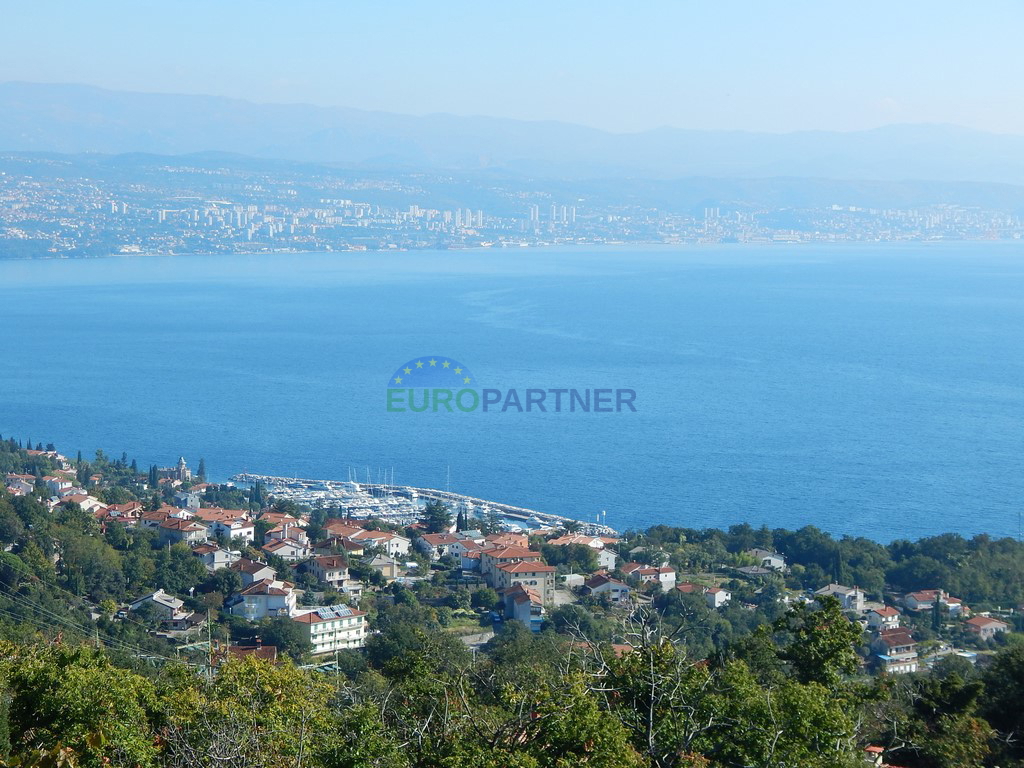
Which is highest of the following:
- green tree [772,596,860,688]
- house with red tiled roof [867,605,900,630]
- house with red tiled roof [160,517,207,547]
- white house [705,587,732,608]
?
green tree [772,596,860,688]

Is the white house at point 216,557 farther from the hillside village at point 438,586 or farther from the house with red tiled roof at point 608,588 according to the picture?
the house with red tiled roof at point 608,588

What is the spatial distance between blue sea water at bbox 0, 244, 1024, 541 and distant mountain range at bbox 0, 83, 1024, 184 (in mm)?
93504

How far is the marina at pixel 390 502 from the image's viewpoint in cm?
1445

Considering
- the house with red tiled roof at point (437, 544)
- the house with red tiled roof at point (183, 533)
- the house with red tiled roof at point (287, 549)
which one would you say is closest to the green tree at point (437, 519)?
the house with red tiled roof at point (437, 544)

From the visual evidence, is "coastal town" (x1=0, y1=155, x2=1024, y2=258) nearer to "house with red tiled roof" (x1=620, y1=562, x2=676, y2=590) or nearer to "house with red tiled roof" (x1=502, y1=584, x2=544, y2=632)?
"house with red tiled roof" (x1=620, y1=562, x2=676, y2=590)

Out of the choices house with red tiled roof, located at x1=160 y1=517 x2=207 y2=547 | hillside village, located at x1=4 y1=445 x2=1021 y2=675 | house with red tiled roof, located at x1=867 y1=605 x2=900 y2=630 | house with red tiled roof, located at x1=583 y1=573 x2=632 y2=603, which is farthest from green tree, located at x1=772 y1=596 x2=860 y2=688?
house with red tiled roof, located at x1=160 y1=517 x2=207 y2=547

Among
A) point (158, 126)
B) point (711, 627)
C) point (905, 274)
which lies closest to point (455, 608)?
point (711, 627)

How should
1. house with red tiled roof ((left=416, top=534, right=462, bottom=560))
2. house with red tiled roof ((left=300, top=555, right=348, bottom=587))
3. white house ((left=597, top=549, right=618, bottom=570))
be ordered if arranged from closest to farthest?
house with red tiled roof ((left=300, top=555, right=348, bottom=587)) → white house ((left=597, top=549, right=618, bottom=570)) → house with red tiled roof ((left=416, top=534, right=462, bottom=560))

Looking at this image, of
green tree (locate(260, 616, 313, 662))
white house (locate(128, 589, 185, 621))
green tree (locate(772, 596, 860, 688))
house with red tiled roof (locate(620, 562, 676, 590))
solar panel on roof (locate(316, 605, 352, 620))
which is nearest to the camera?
green tree (locate(772, 596, 860, 688))

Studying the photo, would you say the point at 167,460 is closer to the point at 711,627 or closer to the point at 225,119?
the point at 711,627

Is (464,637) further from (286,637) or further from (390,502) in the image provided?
(390,502)

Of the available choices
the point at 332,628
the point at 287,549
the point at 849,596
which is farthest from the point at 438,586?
the point at 849,596

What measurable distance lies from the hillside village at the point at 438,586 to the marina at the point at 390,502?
1.87 feet

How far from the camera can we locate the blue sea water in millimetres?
16719
